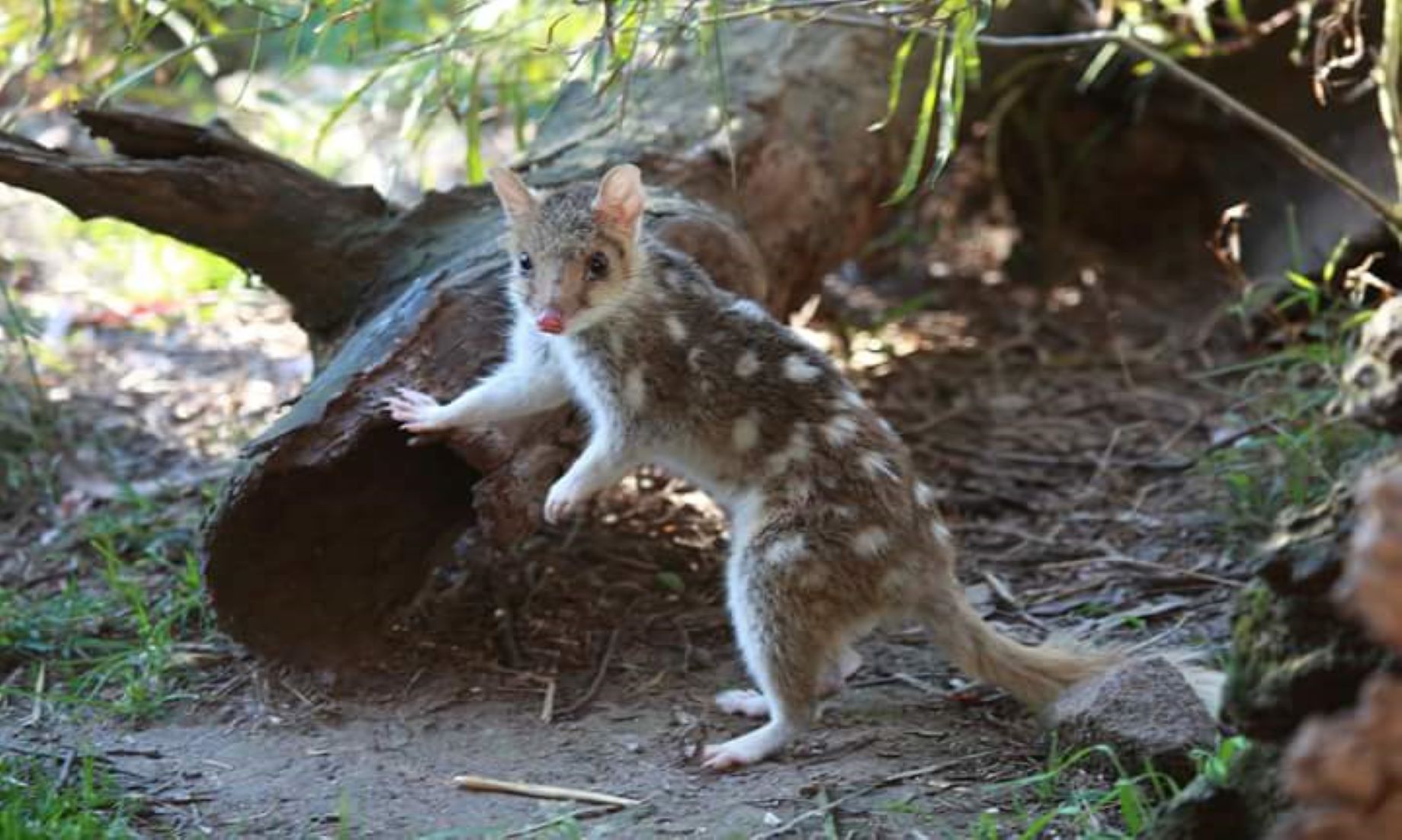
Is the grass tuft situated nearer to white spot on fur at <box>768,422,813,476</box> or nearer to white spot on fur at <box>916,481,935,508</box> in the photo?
white spot on fur at <box>768,422,813,476</box>

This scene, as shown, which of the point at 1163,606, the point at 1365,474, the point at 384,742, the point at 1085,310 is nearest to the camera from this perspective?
the point at 1365,474

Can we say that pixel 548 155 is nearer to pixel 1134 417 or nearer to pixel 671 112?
pixel 671 112

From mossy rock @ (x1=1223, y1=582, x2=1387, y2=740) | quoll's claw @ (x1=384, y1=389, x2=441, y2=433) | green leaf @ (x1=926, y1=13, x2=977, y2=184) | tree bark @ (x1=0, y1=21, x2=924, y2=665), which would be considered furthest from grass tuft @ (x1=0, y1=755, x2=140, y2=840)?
green leaf @ (x1=926, y1=13, x2=977, y2=184)

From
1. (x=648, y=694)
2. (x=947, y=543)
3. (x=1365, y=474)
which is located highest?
(x=1365, y=474)

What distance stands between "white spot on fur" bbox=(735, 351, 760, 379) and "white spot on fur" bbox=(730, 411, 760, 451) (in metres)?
0.13

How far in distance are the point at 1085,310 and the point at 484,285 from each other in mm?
3870

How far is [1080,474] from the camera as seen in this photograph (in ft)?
20.0

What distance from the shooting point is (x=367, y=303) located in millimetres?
5105

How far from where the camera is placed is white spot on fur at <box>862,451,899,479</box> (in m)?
4.41

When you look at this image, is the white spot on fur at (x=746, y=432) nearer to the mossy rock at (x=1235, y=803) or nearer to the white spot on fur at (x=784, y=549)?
the white spot on fur at (x=784, y=549)

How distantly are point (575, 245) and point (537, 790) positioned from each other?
5.01 feet

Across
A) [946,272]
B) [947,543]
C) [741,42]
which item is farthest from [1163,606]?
[946,272]

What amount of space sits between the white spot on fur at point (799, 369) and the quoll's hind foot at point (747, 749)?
3.25 ft

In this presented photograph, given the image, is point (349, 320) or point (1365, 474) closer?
point (1365, 474)
